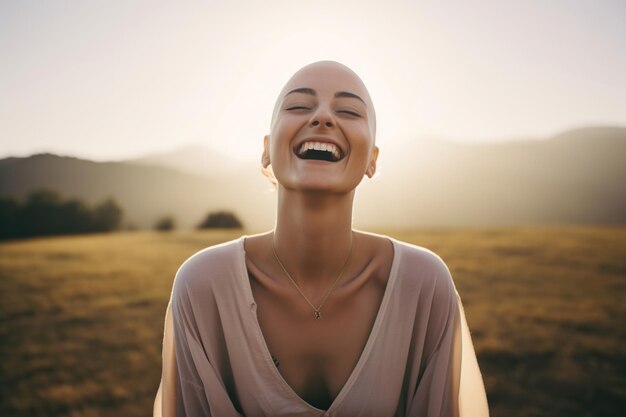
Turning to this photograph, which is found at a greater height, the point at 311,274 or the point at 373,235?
the point at 373,235

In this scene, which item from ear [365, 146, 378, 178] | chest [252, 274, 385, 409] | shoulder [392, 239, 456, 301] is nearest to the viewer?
chest [252, 274, 385, 409]

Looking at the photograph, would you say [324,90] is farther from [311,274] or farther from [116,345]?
[116,345]

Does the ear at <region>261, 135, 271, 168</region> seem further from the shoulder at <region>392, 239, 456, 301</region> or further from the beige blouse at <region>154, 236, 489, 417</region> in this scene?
the shoulder at <region>392, 239, 456, 301</region>

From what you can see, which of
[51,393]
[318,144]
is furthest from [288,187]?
[51,393]

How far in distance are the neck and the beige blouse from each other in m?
→ 0.29

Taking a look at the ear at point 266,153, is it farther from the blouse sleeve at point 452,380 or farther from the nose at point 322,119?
the blouse sleeve at point 452,380

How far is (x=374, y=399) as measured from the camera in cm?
207

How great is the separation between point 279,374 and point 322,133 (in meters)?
1.27

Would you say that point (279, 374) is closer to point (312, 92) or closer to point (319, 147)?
point (319, 147)

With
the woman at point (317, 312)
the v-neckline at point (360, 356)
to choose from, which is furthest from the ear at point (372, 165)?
the v-neckline at point (360, 356)

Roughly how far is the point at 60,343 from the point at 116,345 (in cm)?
90

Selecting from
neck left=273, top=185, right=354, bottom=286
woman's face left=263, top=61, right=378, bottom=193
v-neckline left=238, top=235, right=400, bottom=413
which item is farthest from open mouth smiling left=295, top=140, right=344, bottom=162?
v-neckline left=238, top=235, right=400, bottom=413

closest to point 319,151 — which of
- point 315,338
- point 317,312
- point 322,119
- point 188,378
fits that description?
point 322,119

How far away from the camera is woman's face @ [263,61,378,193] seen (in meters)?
2.02
